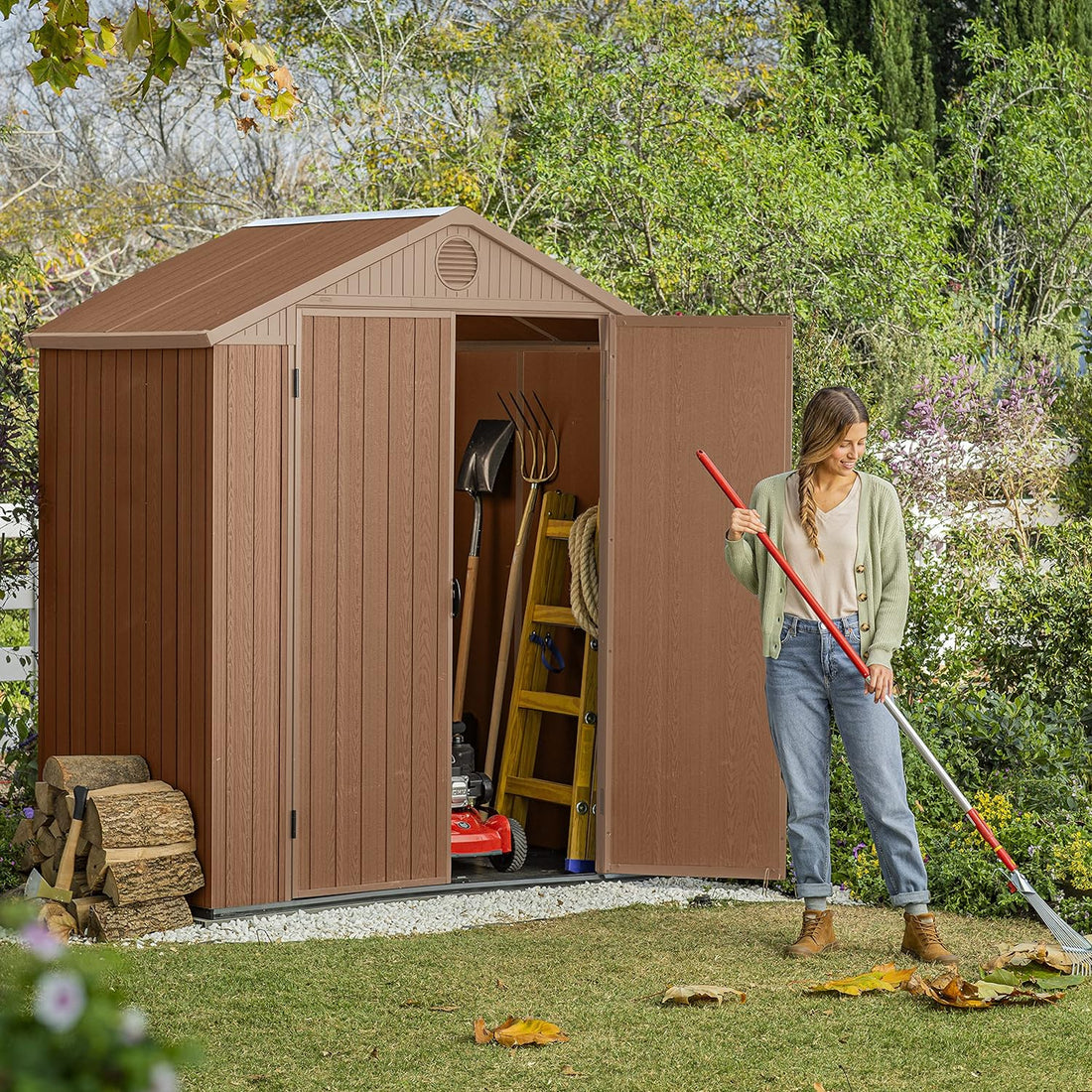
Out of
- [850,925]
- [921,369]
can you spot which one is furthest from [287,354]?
[921,369]

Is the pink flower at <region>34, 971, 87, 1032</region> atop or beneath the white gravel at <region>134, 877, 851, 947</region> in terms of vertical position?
atop

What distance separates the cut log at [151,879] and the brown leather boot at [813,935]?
6.59ft

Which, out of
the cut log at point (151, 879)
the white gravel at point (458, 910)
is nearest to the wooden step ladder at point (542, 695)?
the white gravel at point (458, 910)

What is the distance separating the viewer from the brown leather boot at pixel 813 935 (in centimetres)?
530

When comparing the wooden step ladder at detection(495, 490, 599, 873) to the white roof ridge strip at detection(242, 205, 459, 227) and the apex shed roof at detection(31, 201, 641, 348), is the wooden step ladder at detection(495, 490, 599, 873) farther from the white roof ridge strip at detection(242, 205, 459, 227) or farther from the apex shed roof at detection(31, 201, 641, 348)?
the white roof ridge strip at detection(242, 205, 459, 227)

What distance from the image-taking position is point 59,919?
18.5ft

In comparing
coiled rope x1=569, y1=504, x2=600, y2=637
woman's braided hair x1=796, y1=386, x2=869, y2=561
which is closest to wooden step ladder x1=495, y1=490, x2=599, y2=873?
coiled rope x1=569, y1=504, x2=600, y2=637

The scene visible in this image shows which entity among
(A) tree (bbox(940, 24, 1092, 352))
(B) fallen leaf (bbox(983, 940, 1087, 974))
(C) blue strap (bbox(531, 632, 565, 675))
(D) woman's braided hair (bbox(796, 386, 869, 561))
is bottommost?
(B) fallen leaf (bbox(983, 940, 1087, 974))

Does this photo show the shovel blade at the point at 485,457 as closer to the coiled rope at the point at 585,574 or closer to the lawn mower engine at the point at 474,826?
the coiled rope at the point at 585,574

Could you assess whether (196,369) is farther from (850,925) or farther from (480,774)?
(850,925)

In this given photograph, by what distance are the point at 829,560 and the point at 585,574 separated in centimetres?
170

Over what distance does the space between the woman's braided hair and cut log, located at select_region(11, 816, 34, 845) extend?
2.93m

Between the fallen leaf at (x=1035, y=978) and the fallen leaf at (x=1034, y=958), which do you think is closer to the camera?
the fallen leaf at (x=1035, y=978)

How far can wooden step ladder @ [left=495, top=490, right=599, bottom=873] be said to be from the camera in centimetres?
692
